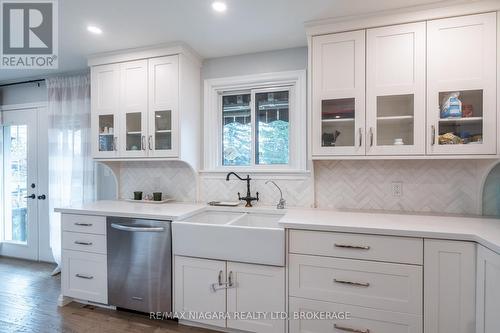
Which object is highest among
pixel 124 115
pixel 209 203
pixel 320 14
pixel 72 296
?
pixel 320 14

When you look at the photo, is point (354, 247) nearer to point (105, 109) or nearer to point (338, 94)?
point (338, 94)

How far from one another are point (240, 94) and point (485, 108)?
1975mm

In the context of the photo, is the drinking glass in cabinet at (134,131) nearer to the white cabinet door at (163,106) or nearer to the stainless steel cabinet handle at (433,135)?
the white cabinet door at (163,106)

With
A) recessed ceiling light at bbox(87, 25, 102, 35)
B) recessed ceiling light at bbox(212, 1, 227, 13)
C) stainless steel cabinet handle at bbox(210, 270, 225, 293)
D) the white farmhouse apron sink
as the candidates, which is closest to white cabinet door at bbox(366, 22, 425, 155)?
the white farmhouse apron sink

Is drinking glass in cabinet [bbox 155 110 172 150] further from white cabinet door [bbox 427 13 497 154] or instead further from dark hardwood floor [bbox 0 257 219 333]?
white cabinet door [bbox 427 13 497 154]

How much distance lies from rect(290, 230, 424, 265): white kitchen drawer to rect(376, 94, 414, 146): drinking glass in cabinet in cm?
72

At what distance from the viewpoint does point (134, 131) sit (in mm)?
2641

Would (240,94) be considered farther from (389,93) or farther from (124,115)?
(389,93)

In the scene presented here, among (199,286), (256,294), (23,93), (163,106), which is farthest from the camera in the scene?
(23,93)

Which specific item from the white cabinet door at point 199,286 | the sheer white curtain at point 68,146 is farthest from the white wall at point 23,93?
the white cabinet door at point 199,286

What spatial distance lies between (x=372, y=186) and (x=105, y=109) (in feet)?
8.80

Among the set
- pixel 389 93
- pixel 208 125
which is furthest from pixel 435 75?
pixel 208 125

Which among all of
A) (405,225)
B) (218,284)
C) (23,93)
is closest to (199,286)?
(218,284)

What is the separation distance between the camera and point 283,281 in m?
1.82
